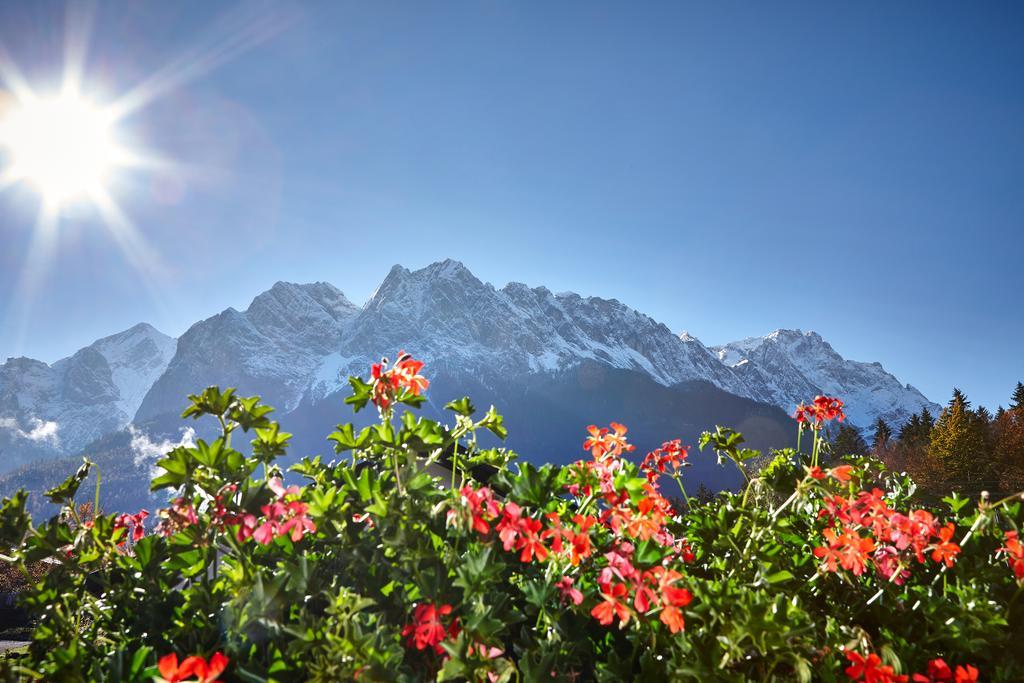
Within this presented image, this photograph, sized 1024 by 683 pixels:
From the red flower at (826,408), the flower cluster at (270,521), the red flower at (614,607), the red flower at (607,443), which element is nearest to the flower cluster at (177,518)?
the flower cluster at (270,521)

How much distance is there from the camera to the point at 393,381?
2096mm

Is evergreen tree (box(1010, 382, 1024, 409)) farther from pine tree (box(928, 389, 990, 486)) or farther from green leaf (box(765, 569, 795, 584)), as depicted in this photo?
green leaf (box(765, 569, 795, 584))

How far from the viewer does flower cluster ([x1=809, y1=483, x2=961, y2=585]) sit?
1846mm

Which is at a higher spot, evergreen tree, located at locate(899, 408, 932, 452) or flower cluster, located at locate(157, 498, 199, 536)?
flower cluster, located at locate(157, 498, 199, 536)

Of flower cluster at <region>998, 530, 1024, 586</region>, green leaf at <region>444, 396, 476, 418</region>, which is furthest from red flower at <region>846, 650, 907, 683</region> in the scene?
green leaf at <region>444, 396, 476, 418</region>

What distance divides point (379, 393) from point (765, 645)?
1.51 meters

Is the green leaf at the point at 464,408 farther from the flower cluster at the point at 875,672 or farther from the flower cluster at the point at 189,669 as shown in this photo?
the flower cluster at the point at 875,672

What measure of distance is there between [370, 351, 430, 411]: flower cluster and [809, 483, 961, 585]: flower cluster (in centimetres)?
161

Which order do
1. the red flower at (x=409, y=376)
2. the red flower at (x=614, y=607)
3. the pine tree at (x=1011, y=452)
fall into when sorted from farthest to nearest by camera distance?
the pine tree at (x=1011, y=452) < the red flower at (x=409, y=376) < the red flower at (x=614, y=607)

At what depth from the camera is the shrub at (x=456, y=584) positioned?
146cm

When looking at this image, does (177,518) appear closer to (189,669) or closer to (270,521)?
(270,521)

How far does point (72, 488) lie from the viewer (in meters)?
2.15

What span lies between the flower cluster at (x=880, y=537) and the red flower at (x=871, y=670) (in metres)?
0.33

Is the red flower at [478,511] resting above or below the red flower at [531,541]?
above
